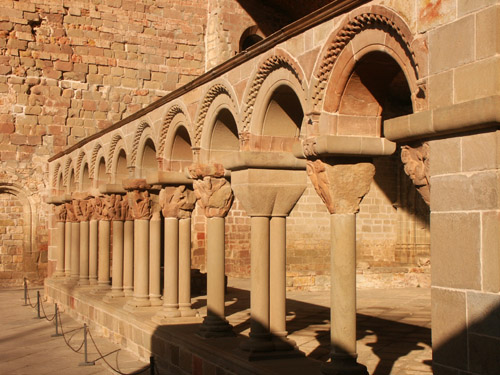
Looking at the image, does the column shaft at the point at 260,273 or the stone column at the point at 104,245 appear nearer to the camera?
the column shaft at the point at 260,273

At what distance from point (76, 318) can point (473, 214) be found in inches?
427

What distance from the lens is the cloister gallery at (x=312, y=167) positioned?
13.6ft

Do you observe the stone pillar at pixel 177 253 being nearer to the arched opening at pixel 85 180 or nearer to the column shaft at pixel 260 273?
the column shaft at pixel 260 273

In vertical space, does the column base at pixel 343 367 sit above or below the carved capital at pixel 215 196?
below

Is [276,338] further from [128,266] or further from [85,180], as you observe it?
[85,180]

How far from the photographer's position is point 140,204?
36.2 feet

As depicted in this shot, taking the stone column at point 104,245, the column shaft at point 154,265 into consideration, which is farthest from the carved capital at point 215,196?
the stone column at point 104,245

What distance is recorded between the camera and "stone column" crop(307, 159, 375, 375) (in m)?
5.69

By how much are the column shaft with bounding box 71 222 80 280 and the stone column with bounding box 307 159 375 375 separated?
1096cm

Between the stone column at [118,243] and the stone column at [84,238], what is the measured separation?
2.23 metres

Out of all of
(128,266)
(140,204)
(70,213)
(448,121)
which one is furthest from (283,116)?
(70,213)

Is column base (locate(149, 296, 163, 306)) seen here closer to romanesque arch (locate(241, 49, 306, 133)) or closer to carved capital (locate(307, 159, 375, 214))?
romanesque arch (locate(241, 49, 306, 133))

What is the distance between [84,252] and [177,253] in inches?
230

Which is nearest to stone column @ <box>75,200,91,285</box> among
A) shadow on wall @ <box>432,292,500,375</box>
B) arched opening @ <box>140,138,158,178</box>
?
arched opening @ <box>140,138,158,178</box>
